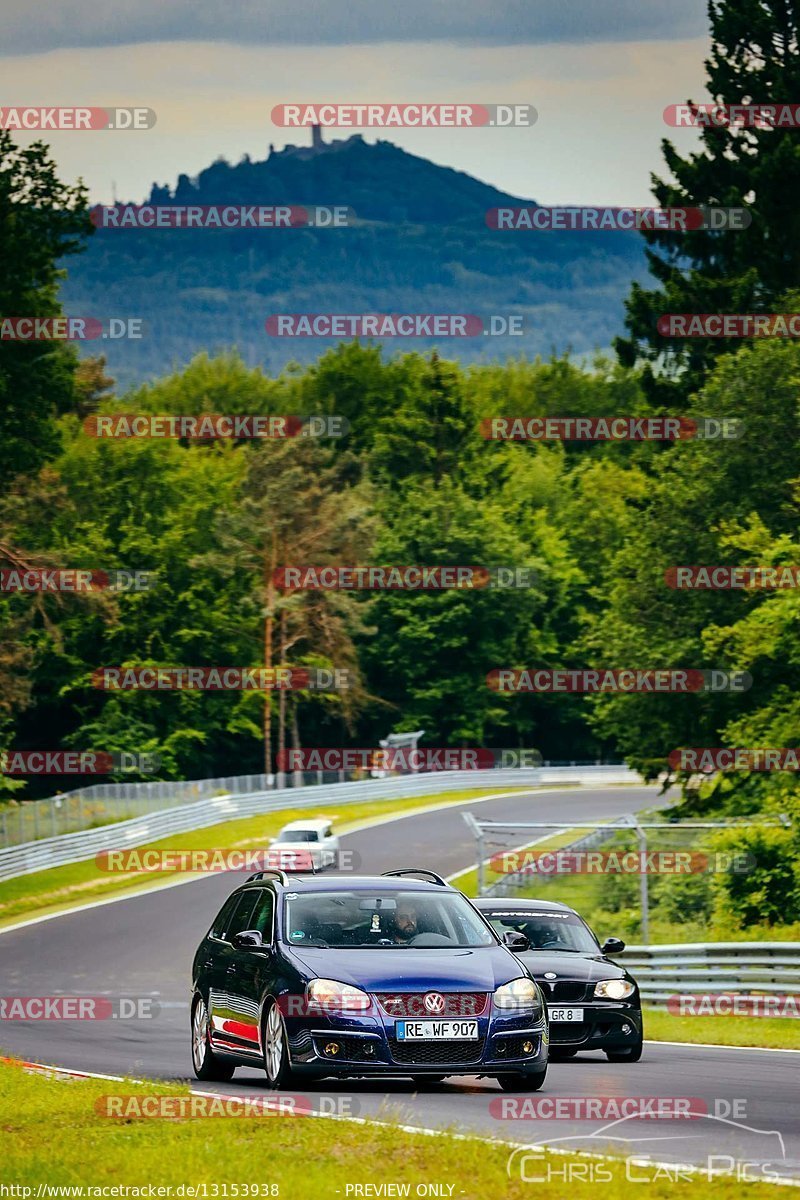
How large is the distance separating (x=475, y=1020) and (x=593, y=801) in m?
59.8

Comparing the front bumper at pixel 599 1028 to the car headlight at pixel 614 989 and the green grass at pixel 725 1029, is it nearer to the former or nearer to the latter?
the car headlight at pixel 614 989

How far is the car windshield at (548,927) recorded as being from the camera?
19.0m

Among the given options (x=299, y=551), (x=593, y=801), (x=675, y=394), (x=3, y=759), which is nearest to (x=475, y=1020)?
(x=3, y=759)

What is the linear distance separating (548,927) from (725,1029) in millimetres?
4820

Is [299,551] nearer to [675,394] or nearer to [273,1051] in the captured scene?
[675,394]

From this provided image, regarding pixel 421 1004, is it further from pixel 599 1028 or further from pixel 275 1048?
pixel 599 1028

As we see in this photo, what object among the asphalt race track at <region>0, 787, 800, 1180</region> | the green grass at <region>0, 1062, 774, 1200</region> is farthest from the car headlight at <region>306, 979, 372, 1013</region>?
the green grass at <region>0, 1062, 774, 1200</region>

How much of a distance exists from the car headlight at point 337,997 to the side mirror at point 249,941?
100 cm

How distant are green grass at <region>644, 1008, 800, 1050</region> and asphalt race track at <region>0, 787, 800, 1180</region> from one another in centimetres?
103

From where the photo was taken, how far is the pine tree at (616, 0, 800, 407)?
183 ft

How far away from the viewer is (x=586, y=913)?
38.9m

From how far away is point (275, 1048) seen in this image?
13.4 metres

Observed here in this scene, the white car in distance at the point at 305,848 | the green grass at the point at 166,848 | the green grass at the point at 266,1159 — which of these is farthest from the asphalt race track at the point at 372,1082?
the white car in distance at the point at 305,848

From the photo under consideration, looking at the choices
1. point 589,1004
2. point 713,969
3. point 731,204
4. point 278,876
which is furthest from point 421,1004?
point 731,204
